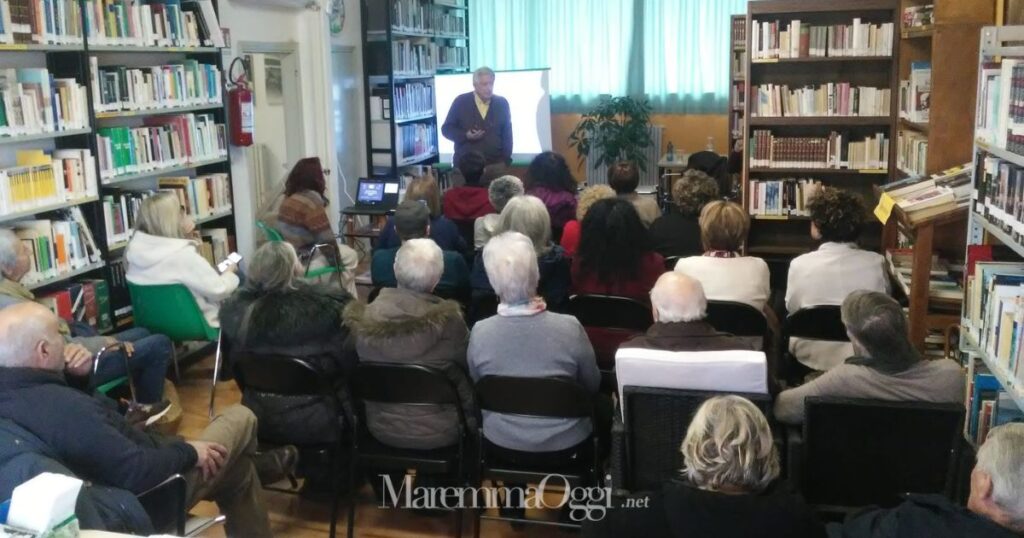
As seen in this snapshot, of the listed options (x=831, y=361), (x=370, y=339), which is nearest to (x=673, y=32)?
(x=831, y=361)

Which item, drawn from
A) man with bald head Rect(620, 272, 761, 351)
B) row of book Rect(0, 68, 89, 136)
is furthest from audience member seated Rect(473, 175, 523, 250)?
man with bald head Rect(620, 272, 761, 351)

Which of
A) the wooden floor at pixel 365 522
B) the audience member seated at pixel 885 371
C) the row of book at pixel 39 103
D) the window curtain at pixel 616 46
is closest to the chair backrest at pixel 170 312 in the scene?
the row of book at pixel 39 103

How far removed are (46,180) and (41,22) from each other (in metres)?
0.79

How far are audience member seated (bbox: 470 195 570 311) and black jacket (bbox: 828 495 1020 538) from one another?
2363 mm

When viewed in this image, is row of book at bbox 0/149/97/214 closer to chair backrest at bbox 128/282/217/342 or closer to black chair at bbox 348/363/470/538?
chair backrest at bbox 128/282/217/342

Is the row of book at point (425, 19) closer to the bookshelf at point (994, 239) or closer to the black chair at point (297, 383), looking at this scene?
the black chair at point (297, 383)

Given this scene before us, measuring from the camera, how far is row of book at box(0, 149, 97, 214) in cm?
440

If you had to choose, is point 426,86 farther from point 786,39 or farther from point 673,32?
point 786,39

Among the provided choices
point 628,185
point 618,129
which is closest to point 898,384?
point 628,185

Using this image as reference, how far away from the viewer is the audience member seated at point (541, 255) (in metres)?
4.32

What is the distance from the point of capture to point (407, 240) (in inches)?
177

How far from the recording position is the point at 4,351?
2.54m

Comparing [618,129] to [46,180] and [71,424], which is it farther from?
[71,424]

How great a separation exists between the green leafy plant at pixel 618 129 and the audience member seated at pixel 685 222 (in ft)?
15.4
